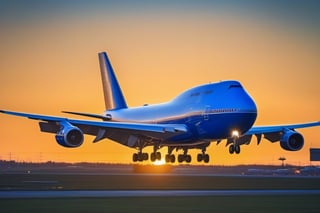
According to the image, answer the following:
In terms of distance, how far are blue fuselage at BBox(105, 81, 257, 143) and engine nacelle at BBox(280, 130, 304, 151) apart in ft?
34.4

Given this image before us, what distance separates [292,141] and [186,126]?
12.6 metres

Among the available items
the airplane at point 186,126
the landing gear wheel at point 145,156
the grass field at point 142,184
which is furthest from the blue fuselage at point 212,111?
the landing gear wheel at point 145,156

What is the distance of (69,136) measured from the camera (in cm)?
7031

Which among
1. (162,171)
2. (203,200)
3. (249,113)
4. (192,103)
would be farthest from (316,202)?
(162,171)

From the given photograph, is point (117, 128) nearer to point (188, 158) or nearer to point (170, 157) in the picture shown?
point (170, 157)

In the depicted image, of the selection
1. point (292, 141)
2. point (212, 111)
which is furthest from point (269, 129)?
point (212, 111)

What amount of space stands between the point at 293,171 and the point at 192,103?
8034cm

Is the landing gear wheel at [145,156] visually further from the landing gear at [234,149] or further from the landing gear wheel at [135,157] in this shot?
the landing gear at [234,149]

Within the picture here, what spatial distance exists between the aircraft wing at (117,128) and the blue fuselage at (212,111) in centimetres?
86

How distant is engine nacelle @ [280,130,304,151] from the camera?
79.5 m

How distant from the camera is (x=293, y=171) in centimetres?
14950

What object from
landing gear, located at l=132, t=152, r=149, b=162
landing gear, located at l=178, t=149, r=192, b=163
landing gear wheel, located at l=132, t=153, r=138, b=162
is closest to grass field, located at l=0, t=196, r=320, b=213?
landing gear, located at l=132, t=152, r=149, b=162

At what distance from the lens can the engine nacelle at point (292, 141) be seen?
7950cm

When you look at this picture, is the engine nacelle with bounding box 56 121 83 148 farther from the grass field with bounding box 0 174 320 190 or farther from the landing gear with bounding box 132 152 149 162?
the landing gear with bounding box 132 152 149 162
